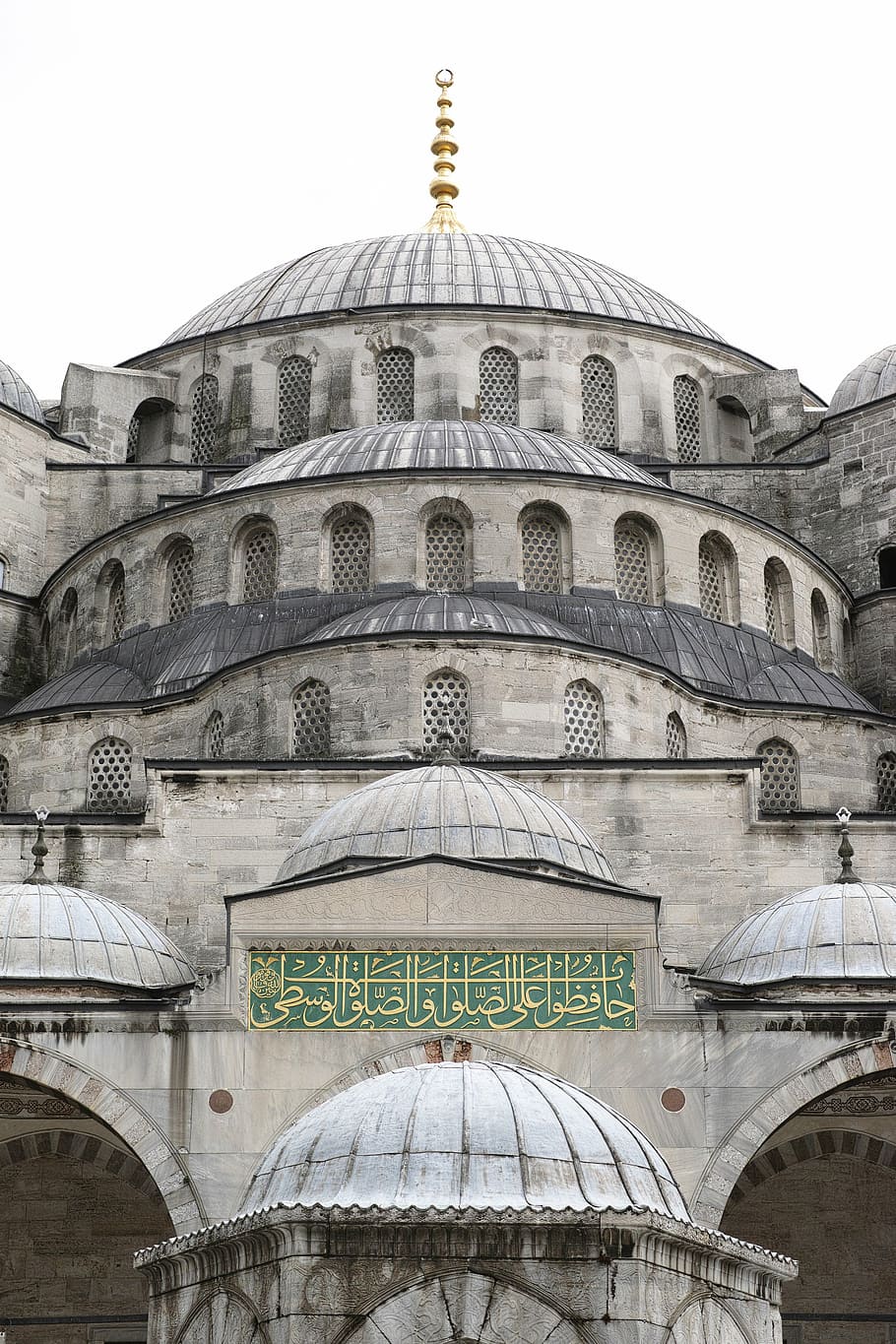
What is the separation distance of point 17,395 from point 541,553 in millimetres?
8901

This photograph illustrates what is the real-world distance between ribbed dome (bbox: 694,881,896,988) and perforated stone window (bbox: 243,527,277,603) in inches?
327

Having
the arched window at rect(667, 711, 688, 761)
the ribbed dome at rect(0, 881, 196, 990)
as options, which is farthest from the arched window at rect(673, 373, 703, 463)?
the ribbed dome at rect(0, 881, 196, 990)

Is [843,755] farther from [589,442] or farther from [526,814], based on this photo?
[589,442]

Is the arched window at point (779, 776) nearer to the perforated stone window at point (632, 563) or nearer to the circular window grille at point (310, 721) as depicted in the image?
the perforated stone window at point (632, 563)

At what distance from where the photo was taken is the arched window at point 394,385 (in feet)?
111

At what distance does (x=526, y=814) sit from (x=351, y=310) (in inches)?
591

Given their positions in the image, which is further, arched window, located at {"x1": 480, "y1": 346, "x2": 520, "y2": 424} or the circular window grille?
arched window, located at {"x1": 480, "y1": 346, "x2": 520, "y2": 424}

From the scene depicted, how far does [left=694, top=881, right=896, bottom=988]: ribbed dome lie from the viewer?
20.2 metres

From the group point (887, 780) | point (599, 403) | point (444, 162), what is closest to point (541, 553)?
point (887, 780)

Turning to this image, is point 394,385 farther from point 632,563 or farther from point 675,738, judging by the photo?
point 675,738

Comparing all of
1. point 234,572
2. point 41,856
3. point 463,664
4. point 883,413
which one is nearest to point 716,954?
point 463,664

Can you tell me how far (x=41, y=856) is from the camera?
856 inches

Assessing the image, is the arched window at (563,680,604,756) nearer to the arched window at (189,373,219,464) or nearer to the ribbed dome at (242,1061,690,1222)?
the arched window at (189,373,219,464)

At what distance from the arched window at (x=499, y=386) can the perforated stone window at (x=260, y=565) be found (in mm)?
6634
